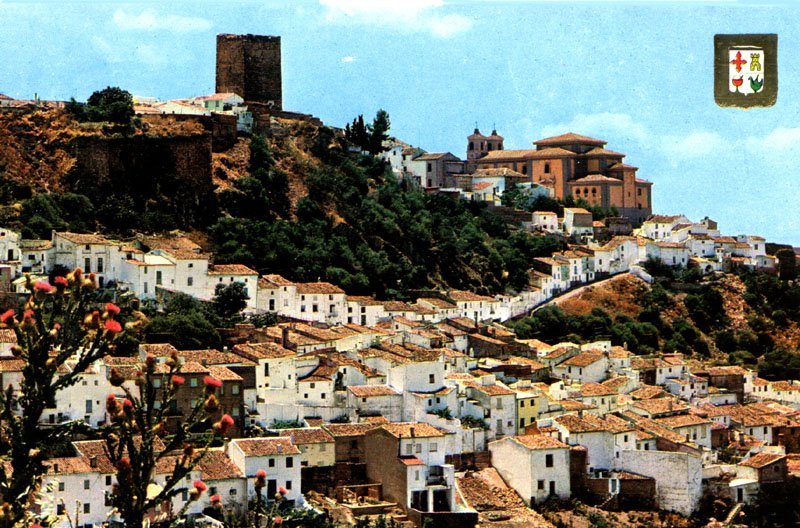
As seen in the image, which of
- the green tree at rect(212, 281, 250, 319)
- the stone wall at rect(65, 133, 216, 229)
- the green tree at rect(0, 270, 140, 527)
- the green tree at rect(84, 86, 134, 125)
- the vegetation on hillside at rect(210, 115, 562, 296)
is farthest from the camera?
the green tree at rect(84, 86, 134, 125)

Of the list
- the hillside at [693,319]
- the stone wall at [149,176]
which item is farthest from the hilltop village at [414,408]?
the stone wall at [149,176]

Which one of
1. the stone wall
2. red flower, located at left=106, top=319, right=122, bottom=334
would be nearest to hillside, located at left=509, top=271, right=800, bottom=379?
the stone wall

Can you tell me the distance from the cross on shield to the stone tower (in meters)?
40.8

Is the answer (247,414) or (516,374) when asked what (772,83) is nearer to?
(247,414)

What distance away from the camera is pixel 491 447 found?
2836cm

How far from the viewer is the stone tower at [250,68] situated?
52.8m

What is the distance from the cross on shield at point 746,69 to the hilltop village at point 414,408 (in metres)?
8.61

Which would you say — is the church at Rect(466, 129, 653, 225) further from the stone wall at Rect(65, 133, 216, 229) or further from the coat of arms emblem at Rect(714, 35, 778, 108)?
the coat of arms emblem at Rect(714, 35, 778, 108)

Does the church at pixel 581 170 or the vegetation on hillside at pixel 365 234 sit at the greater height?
the church at pixel 581 170

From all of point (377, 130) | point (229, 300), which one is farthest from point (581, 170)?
point (229, 300)

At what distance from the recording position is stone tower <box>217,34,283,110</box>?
52.8 metres

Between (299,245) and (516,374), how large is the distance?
A: 475 inches

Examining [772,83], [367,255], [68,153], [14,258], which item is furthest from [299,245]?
[772,83]

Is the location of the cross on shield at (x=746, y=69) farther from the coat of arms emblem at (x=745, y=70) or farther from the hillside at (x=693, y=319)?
the hillside at (x=693, y=319)
